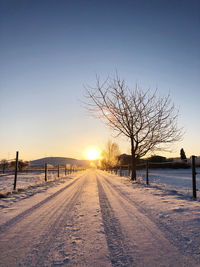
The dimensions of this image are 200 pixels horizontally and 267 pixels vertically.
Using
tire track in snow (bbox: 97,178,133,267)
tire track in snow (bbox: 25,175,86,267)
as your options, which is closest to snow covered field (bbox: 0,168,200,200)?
tire track in snow (bbox: 97,178,133,267)

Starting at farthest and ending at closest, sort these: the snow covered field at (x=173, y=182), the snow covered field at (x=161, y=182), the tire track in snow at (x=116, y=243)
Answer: the snow covered field at (x=161, y=182) < the snow covered field at (x=173, y=182) < the tire track in snow at (x=116, y=243)

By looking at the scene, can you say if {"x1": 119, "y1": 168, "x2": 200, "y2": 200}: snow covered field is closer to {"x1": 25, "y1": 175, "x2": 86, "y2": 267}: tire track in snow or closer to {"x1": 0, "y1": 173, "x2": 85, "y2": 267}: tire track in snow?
{"x1": 25, "y1": 175, "x2": 86, "y2": 267}: tire track in snow

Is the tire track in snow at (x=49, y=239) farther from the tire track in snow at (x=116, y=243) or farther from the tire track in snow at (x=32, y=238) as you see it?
Result: the tire track in snow at (x=116, y=243)

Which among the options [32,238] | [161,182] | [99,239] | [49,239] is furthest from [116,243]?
[161,182]

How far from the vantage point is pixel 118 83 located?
1142 cm

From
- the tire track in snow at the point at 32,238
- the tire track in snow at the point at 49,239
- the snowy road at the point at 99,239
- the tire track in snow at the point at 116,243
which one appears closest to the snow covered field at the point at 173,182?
the snowy road at the point at 99,239

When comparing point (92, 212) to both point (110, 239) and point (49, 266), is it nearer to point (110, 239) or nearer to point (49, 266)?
point (110, 239)

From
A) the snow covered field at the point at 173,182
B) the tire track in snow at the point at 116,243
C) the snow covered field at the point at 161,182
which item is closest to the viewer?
the tire track in snow at the point at 116,243

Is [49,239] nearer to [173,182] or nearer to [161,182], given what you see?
[161,182]

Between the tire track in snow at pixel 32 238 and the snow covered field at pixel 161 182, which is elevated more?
the tire track in snow at pixel 32 238

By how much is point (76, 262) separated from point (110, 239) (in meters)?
0.59

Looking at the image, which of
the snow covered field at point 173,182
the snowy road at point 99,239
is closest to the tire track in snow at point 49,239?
the snowy road at point 99,239

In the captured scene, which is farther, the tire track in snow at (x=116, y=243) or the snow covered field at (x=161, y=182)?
the snow covered field at (x=161, y=182)

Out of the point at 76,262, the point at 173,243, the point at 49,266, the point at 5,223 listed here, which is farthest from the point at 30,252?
the point at 173,243
